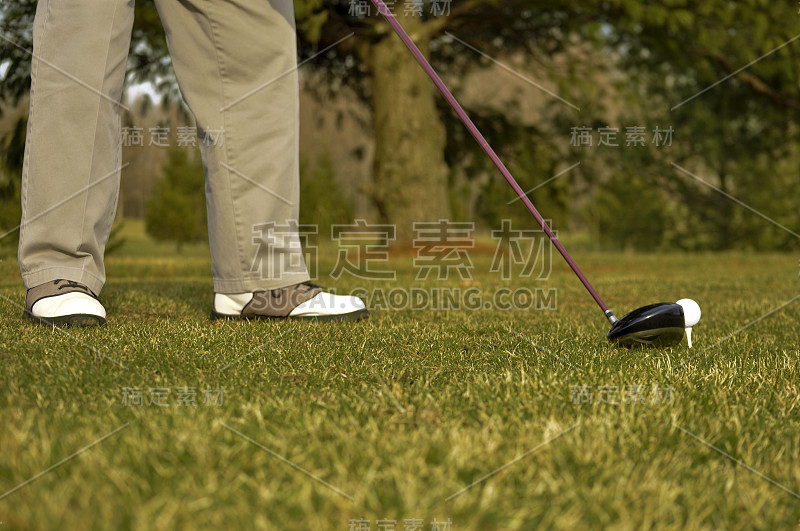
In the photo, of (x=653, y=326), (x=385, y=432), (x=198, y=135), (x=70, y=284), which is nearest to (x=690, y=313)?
(x=653, y=326)

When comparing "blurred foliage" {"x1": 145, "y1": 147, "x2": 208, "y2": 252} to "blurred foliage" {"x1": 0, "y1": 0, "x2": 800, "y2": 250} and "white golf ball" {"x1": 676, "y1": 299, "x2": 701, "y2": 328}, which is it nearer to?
"blurred foliage" {"x1": 0, "y1": 0, "x2": 800, "y2": 250}

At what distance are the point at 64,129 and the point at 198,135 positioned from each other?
50cm

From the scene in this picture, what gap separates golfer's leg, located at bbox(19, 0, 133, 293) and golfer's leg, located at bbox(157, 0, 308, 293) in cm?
31

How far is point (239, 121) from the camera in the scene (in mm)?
2789

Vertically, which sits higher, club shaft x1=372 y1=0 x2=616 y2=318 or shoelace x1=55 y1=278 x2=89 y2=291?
club shaft x1=372 y1=0 x2=616 y2=318

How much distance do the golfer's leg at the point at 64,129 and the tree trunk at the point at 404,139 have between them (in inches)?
272

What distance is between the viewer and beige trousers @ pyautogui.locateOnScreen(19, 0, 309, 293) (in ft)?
Answer: 8.05

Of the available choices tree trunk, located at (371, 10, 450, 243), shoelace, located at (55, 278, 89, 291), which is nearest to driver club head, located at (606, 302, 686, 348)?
shoelace, located at (55, 278, 89, 291)

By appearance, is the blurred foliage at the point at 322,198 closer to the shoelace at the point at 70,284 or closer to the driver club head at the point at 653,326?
the shoelace at the point at 70,284

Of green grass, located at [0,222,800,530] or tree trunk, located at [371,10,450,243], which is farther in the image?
tree trunk, located at [371,10,450,243]

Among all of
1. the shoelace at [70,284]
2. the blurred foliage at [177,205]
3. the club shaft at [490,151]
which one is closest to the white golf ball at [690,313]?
the club shaft at [490,151]

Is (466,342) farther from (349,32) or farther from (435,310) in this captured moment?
(349,32)

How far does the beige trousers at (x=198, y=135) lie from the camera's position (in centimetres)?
245

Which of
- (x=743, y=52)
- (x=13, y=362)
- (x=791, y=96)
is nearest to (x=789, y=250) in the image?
(x=791, y=96)
